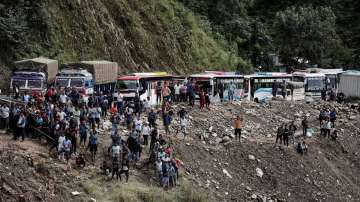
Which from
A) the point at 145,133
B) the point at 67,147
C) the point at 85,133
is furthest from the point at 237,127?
the point at 67,147

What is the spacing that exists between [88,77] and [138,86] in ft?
10.7

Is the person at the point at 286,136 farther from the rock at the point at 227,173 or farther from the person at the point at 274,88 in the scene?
the person at the point at 274,88

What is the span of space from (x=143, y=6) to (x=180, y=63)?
5.38 meters

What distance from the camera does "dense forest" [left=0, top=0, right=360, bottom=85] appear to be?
1743 inches

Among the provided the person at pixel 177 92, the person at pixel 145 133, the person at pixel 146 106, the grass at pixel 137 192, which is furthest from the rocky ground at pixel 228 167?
the person at pixel 146 106

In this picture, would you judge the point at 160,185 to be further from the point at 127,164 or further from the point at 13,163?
the point at 13,163

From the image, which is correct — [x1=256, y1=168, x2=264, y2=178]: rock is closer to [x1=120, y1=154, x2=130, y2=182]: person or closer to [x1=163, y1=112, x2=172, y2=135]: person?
[x1=163, y1=112, x2=172, y2=135]: person

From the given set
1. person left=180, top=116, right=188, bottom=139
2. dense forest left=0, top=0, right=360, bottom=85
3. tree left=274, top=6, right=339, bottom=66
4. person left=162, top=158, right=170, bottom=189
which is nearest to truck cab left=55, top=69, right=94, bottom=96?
dense forest left=0, top=0, right=360, bottom=85

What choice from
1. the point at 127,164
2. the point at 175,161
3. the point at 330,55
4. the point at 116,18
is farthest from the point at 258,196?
the point at 330,55

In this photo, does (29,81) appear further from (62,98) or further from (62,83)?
(62,98)

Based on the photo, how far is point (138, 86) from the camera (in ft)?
130

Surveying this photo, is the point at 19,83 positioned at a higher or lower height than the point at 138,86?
higher

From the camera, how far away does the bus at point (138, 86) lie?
130ft

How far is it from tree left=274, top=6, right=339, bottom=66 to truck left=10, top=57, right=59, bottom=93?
127 ft
